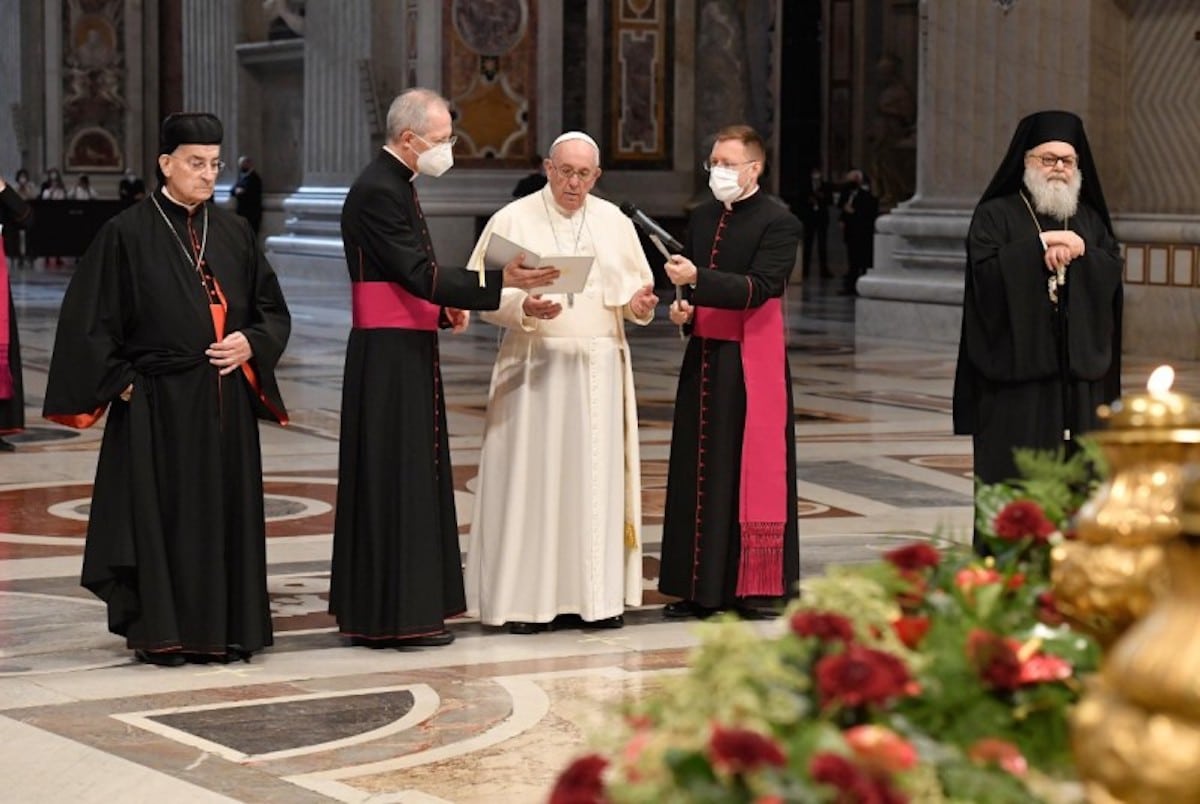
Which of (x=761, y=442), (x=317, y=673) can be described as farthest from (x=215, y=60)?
(x=317, y=673)

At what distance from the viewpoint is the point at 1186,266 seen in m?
17.5

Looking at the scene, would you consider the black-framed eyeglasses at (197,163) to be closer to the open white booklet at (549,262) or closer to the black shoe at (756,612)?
the open white booklet at (549,262)

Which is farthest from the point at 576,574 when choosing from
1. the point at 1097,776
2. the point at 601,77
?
the point at 601,77

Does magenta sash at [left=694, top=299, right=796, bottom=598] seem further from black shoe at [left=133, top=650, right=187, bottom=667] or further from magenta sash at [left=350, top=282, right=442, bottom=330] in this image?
black shoe at [left=133, top=650, right=187, bottom=667]

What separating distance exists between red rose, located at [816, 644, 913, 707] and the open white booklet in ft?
15.6

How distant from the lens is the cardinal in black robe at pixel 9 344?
11.2 metres

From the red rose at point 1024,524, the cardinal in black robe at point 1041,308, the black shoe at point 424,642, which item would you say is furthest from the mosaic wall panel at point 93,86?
the red rose at point 1024,524

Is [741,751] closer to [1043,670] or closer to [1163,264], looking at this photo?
[1043,670]

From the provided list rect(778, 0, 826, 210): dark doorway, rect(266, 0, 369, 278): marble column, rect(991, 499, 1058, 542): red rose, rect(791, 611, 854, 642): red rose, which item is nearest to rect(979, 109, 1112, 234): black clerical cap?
rect(991, 499, 1058, 542): red rose

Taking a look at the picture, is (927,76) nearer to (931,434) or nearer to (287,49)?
(931,434)

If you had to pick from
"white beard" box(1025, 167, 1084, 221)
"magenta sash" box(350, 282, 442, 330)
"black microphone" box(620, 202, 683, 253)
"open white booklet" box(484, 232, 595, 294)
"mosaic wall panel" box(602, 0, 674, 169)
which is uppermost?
"mosaic wall panel" box(602, 0, 674, 169)

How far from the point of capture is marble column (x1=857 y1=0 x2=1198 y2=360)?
18.1m

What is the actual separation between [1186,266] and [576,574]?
1112 cm

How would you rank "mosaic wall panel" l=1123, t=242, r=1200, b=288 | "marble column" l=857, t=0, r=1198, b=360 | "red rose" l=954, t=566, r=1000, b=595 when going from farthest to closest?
Answer: "marble column" l=857, t=0, r=1198, b=360, "mosaic wall panel" l=1123, t=242, r=1200, b=288, "red rose" l=954, t=566, r=1000, b=595
